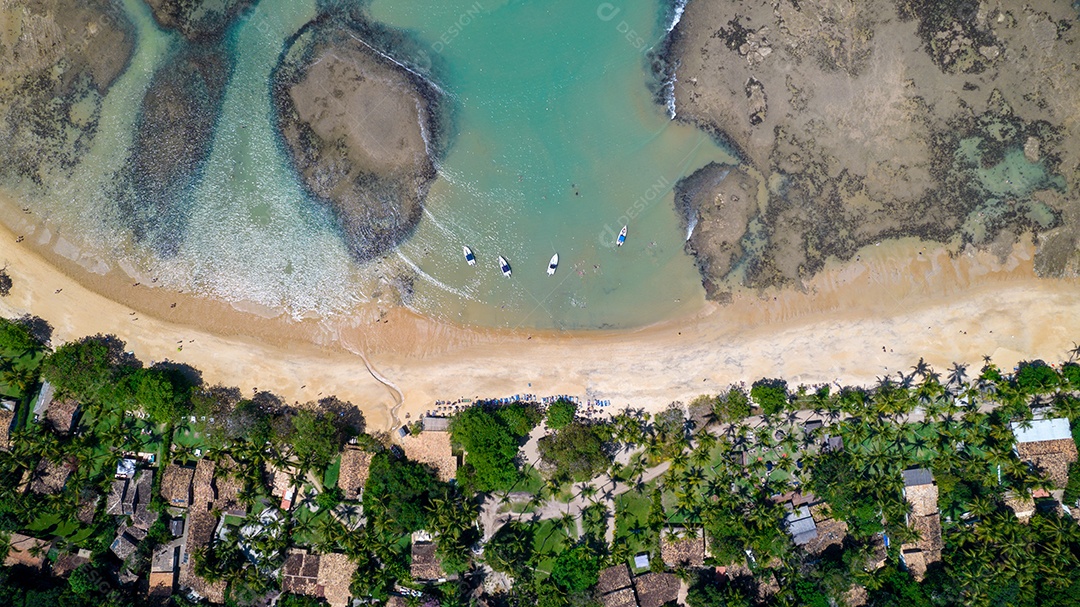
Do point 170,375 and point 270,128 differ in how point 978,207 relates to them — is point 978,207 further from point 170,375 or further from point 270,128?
point 170,375

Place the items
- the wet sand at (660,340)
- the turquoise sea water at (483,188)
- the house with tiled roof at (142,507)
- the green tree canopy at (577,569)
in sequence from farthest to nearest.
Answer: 1. the turquoise sea water at (483,188)
2. the wet sand at (660,340)
3. the house with tiled roof at (142,507)
4. the green tree canopy at (577,569)

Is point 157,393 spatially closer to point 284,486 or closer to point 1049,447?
point 284,486

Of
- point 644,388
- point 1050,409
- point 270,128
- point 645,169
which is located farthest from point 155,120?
point 1050,409

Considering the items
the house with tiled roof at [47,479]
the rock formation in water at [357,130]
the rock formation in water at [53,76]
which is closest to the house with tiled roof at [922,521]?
the rock formation in water at [357,130]

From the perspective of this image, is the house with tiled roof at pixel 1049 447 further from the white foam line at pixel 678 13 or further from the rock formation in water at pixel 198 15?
the rock formation in water at pixel 198 15

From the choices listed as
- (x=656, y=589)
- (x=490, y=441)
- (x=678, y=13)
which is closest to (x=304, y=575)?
(x=490, y=441)

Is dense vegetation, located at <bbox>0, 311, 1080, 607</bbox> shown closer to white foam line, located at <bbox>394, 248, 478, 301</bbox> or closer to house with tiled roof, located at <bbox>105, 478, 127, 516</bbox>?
house with tiled roof, located at <bbox>105, 478, 127, 516</bbox>
